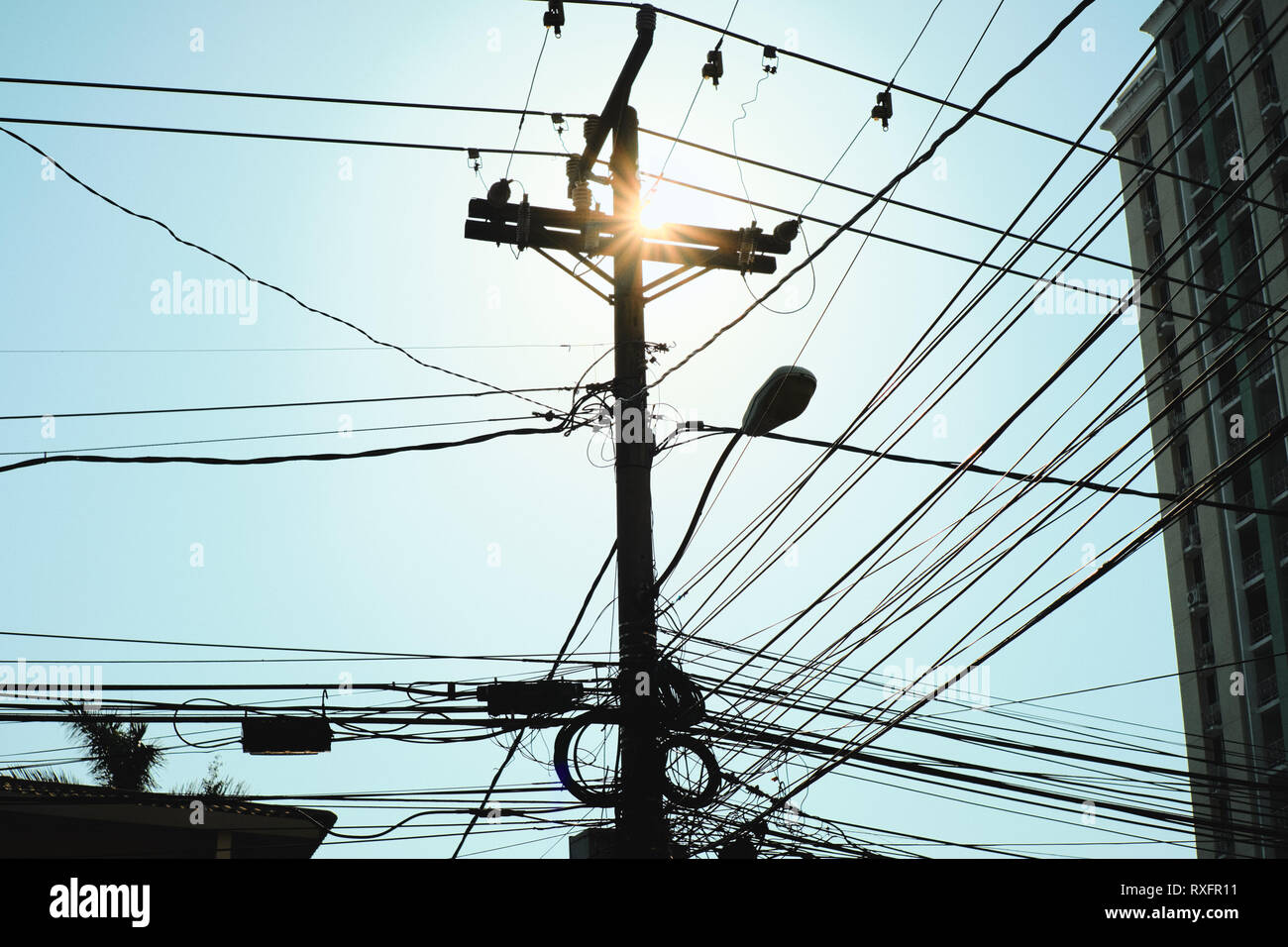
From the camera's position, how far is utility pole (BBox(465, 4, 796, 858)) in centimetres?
931

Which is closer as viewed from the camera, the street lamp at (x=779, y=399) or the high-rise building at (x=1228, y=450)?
the street lamp at (x=779, y=399)

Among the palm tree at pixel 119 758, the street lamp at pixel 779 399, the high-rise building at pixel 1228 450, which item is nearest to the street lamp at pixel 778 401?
the street lamp at pixel 779 399

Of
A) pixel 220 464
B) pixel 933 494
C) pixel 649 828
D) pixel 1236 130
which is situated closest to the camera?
pixel 933 494

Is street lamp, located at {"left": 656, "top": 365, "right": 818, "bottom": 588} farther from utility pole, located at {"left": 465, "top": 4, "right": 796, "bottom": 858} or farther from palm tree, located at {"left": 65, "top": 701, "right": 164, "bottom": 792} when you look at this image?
palm tree, located at {"left": 65, "top": 701, "right": 164, "bottom": 792}

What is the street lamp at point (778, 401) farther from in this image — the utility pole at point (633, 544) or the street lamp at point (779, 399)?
the utility pole at point (633, 544)

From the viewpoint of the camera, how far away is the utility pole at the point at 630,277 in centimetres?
931

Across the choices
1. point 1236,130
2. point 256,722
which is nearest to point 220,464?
point 256,722

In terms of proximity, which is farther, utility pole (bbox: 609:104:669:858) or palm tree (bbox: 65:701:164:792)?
palm tree (bbox: 65:701:164:792)

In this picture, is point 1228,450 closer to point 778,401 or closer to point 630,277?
point 630,277

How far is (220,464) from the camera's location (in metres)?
10.0

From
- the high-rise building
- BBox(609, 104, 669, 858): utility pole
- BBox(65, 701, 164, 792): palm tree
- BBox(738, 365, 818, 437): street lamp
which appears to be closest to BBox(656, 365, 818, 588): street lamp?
BBox(738, 365, 818, 437): street lamp

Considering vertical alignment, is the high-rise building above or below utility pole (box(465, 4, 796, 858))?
above
